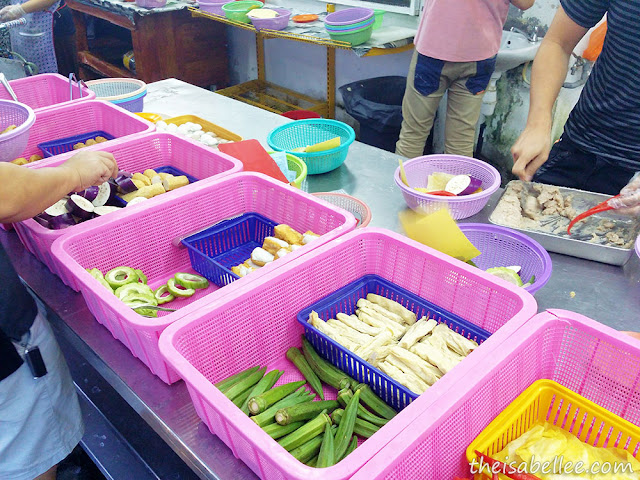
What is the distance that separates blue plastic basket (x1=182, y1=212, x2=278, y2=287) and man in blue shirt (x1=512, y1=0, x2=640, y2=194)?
1.04 meters

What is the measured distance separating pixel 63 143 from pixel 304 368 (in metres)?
1.77

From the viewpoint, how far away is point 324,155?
7.29 ft

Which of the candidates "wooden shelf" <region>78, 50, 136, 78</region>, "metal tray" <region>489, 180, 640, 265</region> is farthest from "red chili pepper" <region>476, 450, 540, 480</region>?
"wooden shelf" <region>78, 50, 136, 78</region>

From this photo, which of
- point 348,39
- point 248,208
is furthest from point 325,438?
point 348,39

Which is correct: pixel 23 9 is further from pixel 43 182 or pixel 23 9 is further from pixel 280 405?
pixel 280 405

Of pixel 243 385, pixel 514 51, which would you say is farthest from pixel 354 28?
pixel 243 385

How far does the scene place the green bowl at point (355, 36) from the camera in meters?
4.21

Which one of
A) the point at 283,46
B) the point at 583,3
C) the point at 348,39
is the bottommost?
the point at 283,46

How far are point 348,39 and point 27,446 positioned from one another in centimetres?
370

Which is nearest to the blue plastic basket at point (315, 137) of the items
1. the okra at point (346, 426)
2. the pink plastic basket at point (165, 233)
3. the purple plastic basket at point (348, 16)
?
the pink plastic basket at point (165, 233)

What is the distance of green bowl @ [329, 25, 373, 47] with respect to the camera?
13.8 ft

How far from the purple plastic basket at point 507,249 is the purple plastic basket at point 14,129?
61.8 inches

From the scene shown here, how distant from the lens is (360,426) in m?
1.13

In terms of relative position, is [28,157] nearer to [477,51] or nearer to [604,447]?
[604,447]
